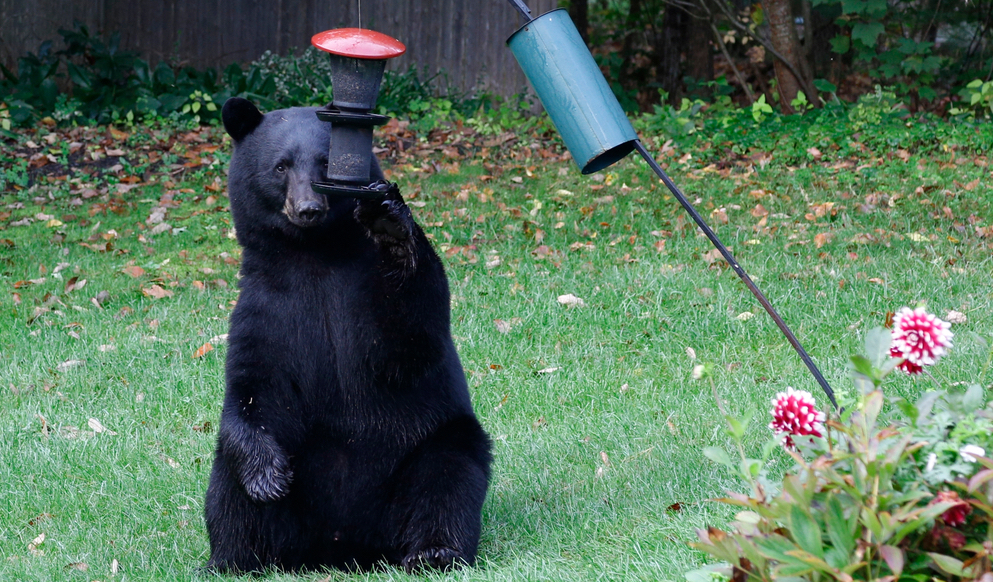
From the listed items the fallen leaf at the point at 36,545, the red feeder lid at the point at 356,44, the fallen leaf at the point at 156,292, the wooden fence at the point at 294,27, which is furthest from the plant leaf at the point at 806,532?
the wooden fence at the point at 294,27

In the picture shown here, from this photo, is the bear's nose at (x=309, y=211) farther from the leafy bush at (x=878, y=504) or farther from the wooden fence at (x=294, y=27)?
the wooden fence at (x=294, y=27)

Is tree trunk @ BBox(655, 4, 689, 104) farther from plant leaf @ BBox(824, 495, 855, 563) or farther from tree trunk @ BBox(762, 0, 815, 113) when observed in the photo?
plant leaf @ BBox(824, 495, 855, 563)

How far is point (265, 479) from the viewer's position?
3018 millimetres

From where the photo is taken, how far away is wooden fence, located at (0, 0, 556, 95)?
521 inches

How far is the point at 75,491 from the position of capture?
4.04 m

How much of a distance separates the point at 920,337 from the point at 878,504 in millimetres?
427

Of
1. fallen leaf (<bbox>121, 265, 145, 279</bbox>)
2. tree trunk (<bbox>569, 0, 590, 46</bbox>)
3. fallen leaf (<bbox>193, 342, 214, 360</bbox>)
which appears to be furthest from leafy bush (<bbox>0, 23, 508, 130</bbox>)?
fallen leaf (<bbox>193, 342, 214, 360</bbox>)

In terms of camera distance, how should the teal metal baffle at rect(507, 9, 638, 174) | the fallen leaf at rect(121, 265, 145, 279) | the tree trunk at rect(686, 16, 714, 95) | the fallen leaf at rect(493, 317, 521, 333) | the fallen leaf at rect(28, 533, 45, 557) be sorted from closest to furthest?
1. the teal metal baffle at rect(507, 9, 638, 174)
2. the fallen leaf at rect(28, 533, 45, 557)
3. the fallen leaf at rect(493, 317, 521, 333)
4. the fallen leaf at rect(121, 265, 145, 279)
5. the tree trunk at rect(686, 16, 714, 95)

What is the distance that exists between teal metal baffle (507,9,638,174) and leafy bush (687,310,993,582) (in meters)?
1.21

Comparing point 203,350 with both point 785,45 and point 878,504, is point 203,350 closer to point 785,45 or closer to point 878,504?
point 878,504

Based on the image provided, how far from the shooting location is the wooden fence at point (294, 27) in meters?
13.2

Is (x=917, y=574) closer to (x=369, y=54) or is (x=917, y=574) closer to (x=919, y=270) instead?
(x=369, y=54)

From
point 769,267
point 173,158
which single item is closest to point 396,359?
point 769,267

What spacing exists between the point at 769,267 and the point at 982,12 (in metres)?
7.32
